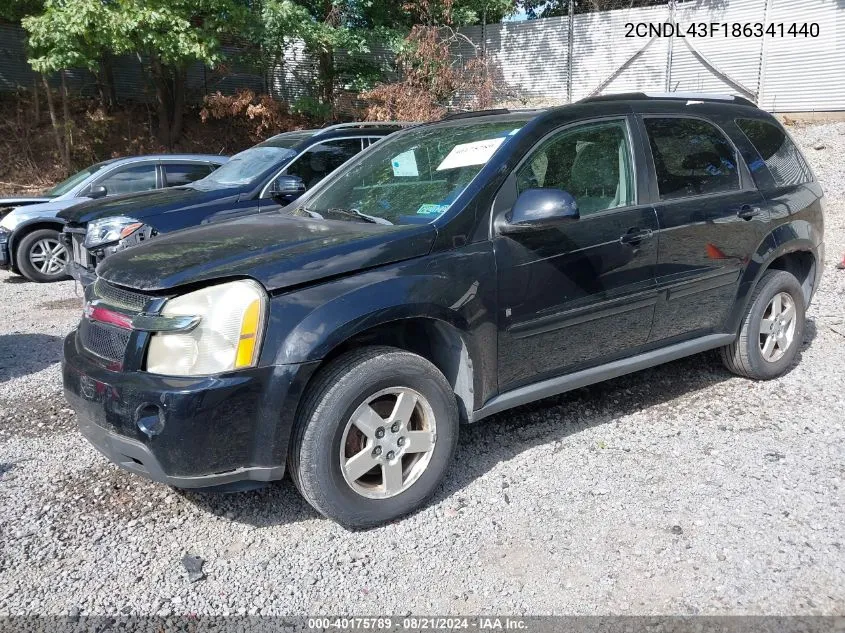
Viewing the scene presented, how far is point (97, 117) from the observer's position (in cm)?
1830

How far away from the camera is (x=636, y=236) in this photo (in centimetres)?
394

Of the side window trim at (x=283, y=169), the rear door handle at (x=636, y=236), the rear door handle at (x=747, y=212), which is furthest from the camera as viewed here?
the side window trim at (x=283, y=169)

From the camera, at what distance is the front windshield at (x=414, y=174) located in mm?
3629

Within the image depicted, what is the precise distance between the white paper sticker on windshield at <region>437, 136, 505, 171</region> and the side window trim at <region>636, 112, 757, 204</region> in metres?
→ 0.95

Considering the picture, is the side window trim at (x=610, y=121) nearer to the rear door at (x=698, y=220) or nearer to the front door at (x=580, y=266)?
the front door at (x=580, y=266)

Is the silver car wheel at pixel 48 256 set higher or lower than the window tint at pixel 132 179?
A: lower

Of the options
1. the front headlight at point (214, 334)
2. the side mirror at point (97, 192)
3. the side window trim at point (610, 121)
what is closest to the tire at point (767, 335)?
the side window trim at point (610, 121)

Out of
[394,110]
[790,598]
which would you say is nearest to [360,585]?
[790,598]

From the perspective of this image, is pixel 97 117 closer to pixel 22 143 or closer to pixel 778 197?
pixel 22 143

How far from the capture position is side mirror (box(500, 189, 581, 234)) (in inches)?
132

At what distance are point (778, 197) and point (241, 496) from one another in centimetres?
383

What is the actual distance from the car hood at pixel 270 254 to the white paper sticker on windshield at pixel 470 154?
0.58m

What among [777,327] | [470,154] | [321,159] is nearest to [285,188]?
[321,159]

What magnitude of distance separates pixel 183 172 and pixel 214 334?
283 inches
